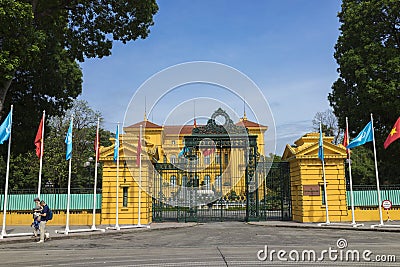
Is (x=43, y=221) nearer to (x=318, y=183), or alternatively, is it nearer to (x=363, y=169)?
(x=318, y=183)

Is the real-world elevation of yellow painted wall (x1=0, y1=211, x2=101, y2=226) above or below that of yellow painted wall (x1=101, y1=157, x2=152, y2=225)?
below

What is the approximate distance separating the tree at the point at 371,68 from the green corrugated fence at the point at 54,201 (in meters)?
16.0

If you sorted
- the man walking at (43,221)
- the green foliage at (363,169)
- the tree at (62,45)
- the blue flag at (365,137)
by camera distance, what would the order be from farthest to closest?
the green foliage at (363,169) < the tree at (62,45) < the blue flag at (365,137) < the man walking at (43,221)

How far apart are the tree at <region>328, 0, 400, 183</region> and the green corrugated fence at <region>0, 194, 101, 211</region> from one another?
632 inches

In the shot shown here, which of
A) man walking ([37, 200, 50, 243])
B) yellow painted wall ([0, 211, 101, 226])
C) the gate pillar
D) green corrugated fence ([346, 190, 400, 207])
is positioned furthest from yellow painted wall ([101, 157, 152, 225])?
green corrugated fence ([346, 190, 400, 207])

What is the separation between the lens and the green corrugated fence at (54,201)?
2100cm

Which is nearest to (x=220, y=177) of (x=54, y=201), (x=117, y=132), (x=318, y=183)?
(x=318, y=183)

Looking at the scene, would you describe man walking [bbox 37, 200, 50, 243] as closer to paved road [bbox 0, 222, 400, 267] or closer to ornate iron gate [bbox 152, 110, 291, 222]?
paved road [bbox 0, 222, 400, 267]

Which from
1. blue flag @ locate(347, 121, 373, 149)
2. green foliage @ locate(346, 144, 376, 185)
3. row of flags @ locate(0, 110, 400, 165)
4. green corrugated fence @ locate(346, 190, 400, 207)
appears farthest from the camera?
green foliage @ locate(346, 144, 376, 185)

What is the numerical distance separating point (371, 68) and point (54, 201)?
1903 centimetres

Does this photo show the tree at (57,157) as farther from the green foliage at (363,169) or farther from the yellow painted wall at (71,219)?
the green foliage at (363,169)

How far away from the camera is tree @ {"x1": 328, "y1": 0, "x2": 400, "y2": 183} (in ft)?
71.4

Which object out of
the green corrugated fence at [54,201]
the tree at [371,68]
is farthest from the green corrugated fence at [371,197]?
the green corrugated fence at [54,201]

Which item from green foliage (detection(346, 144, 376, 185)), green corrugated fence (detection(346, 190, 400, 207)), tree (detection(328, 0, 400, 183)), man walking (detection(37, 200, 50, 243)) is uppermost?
tree (detection(328, 0, 400, 183))
